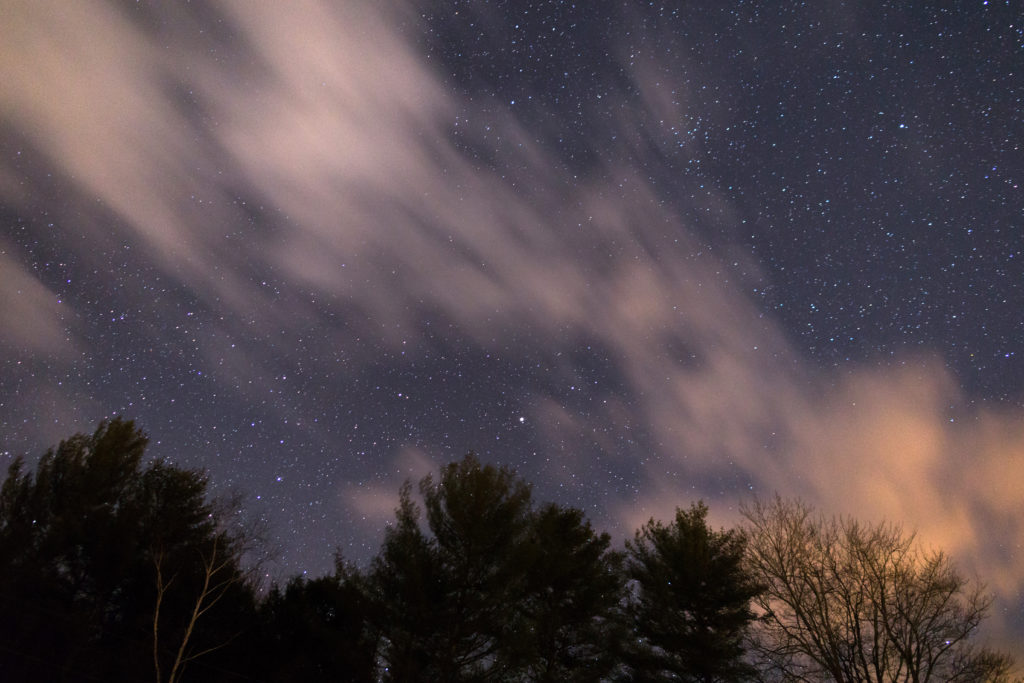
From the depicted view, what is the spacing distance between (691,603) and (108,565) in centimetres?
1972

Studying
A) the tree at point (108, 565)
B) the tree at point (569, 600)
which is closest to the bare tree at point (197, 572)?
the tree at point (108, 565)

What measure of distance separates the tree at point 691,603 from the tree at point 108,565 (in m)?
14.0

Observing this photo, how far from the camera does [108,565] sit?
2005 cm

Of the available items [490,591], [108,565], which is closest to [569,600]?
[490,591]

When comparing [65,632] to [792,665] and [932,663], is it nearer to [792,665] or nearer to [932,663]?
[792,665]

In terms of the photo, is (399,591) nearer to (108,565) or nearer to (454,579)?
(454,579)

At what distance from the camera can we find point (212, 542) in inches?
822

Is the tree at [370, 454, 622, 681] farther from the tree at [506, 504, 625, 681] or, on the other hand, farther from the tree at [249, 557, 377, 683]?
the tree at [249, 557, 377, 683]

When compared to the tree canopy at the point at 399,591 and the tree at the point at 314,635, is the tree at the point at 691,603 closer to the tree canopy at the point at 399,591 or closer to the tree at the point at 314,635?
the tree canopy at the point at 399,591

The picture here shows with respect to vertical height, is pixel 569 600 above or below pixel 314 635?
above

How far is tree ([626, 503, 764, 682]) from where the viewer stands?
62.0 ft

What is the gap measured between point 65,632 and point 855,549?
22.7 m

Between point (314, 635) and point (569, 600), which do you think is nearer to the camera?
point (569, 600)

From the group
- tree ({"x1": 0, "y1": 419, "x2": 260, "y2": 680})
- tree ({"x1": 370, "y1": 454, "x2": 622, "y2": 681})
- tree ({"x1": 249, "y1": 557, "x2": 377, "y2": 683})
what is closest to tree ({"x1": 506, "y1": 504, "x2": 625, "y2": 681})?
tree ({"x1": 370, "y1": 454, "x2": 622, "y2": 681})
